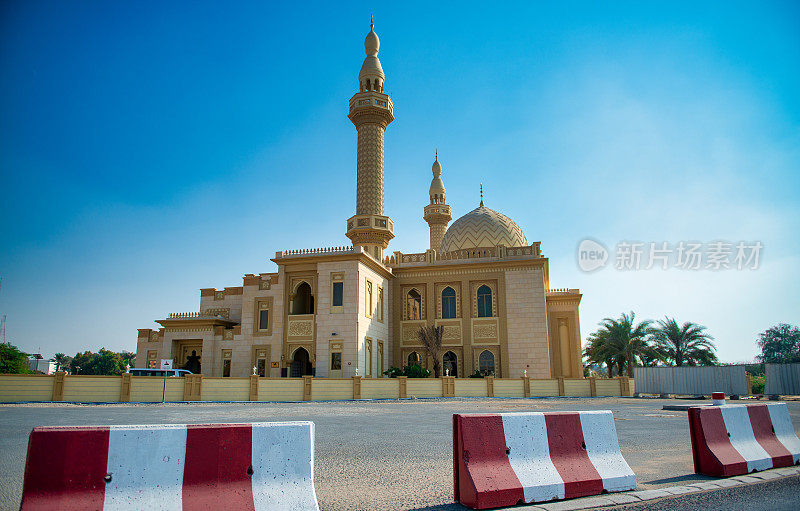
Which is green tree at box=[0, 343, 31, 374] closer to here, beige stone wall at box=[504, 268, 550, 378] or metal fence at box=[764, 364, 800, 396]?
beige stone wall at box=[504, 268, 550, 378]

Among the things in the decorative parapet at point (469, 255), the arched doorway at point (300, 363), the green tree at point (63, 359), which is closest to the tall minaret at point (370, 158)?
the decorative parapet at point (469, 255)

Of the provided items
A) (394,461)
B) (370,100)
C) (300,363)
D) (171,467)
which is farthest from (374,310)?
(171,467)

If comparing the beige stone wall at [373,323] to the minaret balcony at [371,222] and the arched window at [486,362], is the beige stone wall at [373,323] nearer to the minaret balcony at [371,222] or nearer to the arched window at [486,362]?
the minaret balcony at [371,222]

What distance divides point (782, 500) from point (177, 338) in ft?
105

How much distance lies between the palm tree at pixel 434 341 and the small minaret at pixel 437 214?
16201 mm

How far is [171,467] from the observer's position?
132 inches

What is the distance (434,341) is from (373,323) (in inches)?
141

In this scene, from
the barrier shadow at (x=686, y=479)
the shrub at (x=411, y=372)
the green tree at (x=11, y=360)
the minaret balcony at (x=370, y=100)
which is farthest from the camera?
the green tree at (x=11, y=360)

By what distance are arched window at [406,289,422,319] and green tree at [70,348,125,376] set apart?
5246 cm

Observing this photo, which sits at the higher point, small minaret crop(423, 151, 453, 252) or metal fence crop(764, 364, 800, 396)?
small minaret crop(423, 151, 453, 252)

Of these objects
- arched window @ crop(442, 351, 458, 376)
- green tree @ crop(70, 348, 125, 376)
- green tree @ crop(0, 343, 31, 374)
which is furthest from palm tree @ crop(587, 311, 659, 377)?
green tree @ crop(70, 348, 125, 376)

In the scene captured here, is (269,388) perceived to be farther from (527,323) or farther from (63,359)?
(63,359)

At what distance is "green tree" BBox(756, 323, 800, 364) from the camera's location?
60.6m

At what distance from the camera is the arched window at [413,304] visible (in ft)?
112
